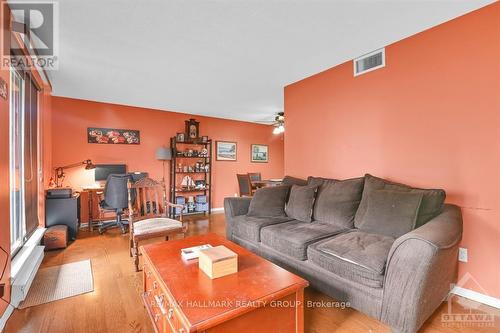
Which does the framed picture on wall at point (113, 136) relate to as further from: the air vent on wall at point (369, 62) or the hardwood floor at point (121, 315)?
the air vent on wall at point (369, 62)

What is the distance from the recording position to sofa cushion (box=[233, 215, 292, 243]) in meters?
2.60

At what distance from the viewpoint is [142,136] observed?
16.2 feet

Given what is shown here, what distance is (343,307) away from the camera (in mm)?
1879

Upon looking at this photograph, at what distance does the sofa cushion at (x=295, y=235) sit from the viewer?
2107 mm

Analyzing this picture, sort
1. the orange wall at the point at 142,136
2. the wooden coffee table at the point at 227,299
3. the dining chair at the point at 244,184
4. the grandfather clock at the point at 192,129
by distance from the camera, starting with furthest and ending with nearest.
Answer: the grandfather clock at the point at 192,129 < the dining chair at the point at 244,184 < the orange wall at the point at 142,136 < the wooden coffee table at the point at 227,299

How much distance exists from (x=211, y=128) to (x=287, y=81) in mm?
2692

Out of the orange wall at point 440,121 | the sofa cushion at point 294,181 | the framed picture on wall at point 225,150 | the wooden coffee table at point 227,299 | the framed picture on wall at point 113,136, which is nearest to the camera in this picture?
the wooden coffee table at point 227,299

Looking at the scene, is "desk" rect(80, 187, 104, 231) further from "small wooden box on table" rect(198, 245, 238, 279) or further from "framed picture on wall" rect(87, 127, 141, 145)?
"small wooden box on table" rect(198, 245, 238, 279)

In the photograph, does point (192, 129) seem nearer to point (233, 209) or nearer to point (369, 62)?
point (233, 209)

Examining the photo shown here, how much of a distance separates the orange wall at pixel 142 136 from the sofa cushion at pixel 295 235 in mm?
3502

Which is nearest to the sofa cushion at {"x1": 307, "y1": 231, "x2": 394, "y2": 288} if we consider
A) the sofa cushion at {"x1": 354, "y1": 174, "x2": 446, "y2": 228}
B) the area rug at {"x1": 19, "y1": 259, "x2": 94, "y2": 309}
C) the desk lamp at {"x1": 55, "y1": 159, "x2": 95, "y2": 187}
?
the sofa cushion at {"x1": 354, "y1": 174, "x2": 446, "y2": 228}
